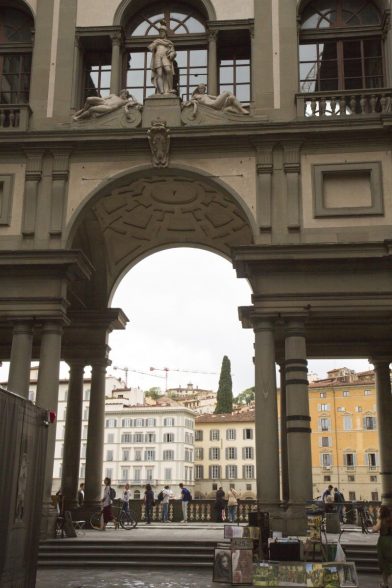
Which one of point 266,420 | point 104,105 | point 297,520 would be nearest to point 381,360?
point 266,420

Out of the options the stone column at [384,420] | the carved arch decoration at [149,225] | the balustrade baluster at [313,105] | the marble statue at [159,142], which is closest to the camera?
the marble statue at [159,142]

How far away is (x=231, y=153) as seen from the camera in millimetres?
19750

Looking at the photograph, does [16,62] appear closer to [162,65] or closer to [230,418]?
[162,65]

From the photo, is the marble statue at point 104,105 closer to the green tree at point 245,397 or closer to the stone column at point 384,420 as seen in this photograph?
the stone column at point 384,420

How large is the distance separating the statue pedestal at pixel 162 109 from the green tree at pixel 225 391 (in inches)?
3166

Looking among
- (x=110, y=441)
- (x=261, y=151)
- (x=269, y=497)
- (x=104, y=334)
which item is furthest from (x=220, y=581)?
(x=110, y=441)

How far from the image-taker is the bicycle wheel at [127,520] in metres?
22.6

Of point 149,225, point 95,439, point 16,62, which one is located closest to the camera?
point 16,62

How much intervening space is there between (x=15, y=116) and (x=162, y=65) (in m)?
4.49

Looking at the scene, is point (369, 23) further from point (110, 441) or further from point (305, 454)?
point (110, 441)

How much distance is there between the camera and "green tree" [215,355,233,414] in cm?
9844

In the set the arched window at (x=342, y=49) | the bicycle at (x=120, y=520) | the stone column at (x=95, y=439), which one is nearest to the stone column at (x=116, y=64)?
the arched window at (x=342, y=49)

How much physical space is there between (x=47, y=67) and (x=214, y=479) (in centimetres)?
8284

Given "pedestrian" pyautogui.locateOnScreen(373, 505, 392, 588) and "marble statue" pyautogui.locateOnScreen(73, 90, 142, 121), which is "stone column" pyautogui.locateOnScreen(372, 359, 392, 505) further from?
"marble statue" pyautogui.locateOnScreen(73, 90, 142, 121)
